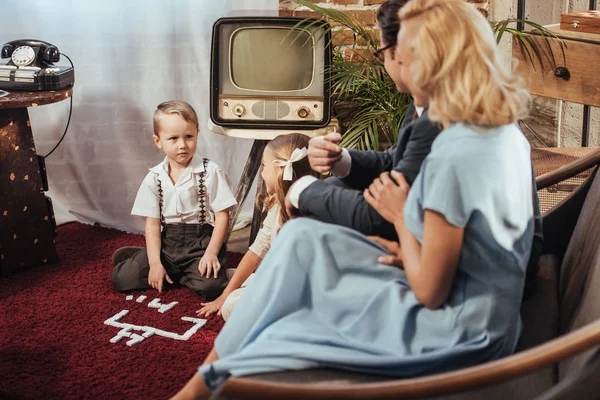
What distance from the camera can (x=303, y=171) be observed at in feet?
7.02

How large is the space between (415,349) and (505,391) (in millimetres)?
155

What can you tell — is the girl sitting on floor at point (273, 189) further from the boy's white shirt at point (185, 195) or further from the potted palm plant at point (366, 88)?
the potted palm plant at point (366, 88)

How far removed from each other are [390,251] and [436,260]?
0.22 m

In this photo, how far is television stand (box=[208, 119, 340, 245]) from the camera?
2.58 metres

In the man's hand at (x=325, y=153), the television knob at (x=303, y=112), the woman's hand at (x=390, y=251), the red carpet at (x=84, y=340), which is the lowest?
the red carpet at (x=84, y=340)

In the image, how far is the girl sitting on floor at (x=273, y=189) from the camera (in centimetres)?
212

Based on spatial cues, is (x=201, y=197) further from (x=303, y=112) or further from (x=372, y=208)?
(x=372, y=208)

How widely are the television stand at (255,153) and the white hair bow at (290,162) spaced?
0.45m

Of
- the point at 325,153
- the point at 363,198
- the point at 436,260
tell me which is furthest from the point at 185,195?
the point at 436,260

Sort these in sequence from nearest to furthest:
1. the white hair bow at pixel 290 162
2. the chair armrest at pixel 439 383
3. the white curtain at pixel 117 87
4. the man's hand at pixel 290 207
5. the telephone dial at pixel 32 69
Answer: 1. the chair armrest at pixel 439 383
2. the man's hand at pixel 290 207
3. the white hair bow at pixel 290 162
4. the telephone dial at pixel 32 69
5. the white curtain at pixel 117 87

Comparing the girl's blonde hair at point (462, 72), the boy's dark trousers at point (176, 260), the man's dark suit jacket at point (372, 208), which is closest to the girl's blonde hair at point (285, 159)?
the boy's dark trousers at point (176, 260)

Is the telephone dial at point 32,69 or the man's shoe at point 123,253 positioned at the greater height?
the telephone dial at point 32,69

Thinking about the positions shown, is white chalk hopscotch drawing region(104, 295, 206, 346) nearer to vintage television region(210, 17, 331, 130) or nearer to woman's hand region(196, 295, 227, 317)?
woman's hand region(196, 295, 227, 317)

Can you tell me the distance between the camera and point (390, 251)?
140 centimetres
